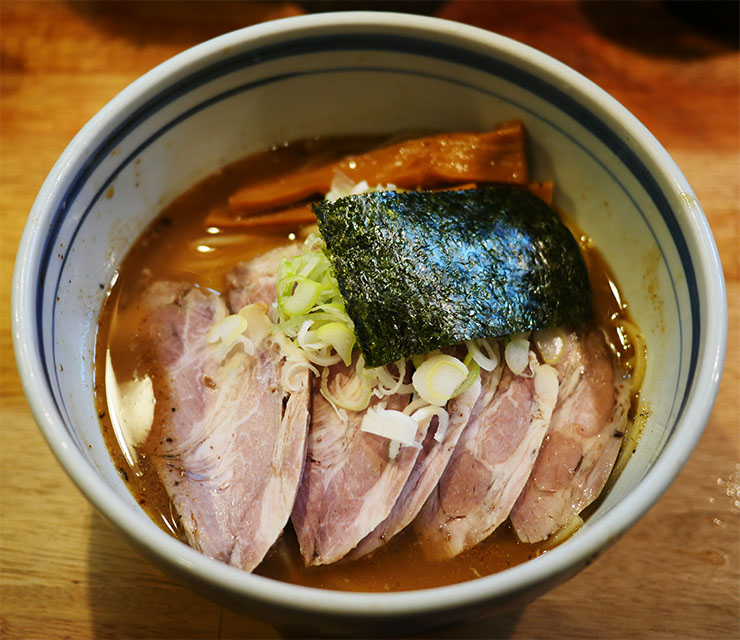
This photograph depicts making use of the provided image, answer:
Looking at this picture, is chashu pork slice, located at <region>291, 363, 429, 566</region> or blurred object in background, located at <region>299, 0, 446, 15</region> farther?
blurred object in background, located at <region>299, 0, 446, 15</region>

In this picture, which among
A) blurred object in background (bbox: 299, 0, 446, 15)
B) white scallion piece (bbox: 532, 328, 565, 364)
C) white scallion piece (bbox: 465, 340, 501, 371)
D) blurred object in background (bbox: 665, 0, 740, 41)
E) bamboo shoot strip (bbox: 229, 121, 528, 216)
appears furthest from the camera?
blurred object in background (bbox: 665, 0, 740, 41)

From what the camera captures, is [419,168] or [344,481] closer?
[344,481]

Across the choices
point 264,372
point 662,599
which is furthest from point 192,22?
point 662,599

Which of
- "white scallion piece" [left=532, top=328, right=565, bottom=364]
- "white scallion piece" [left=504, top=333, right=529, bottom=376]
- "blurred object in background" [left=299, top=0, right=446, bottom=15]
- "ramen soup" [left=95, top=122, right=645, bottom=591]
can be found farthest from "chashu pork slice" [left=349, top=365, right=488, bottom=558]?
"blurred object in background" [left=299, top=0, right=446, bottom=15]

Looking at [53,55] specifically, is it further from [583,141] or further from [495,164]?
[583,141]

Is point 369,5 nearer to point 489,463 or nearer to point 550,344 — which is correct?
point 550,344

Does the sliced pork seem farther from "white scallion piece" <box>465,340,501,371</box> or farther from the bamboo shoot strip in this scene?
"white scallion piece" <box>465,340,501,371</box>

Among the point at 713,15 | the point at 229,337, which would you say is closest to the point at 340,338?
the point at 229,337
